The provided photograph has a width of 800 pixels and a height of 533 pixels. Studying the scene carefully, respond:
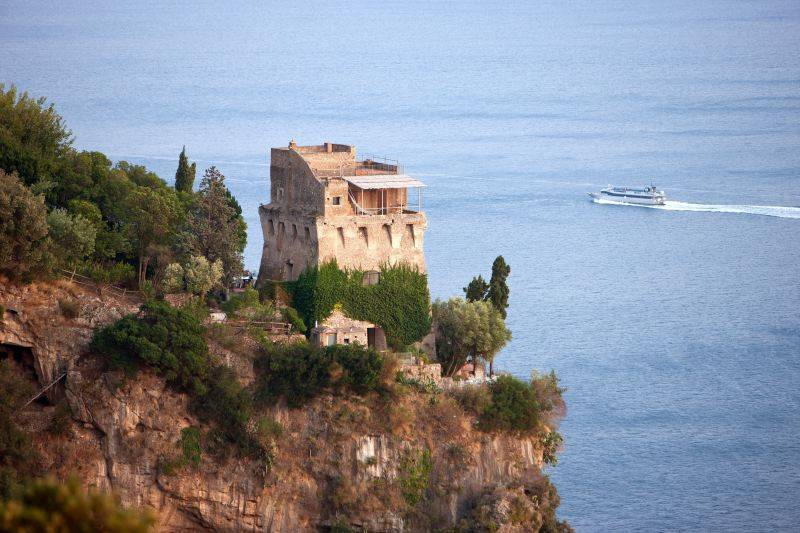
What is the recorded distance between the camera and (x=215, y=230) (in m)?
61.5

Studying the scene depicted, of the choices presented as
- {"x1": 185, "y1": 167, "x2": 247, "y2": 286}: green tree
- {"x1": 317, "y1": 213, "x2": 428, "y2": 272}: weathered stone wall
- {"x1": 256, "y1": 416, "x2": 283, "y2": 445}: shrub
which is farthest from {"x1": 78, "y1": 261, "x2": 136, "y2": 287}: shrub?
{"x1": 256, "y1": 416, "x2": 283, "y2": 445}: shrub

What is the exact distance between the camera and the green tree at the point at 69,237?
5806 centimetres

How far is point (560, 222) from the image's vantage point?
135375mm

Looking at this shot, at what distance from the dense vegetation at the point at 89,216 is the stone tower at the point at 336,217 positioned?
1987mm

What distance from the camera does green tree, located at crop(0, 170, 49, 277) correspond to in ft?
180

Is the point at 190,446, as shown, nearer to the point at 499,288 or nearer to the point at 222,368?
the point at 222,368

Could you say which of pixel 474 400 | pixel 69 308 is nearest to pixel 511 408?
pixel 474 400

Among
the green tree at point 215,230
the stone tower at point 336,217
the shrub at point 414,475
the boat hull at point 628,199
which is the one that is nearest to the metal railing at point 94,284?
the green tree at point 215,230

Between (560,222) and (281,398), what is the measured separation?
81762 millimetres

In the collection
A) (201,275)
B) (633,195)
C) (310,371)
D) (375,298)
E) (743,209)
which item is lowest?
(310,371)

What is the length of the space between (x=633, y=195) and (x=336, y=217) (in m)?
86.6

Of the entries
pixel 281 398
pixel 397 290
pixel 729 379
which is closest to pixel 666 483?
pixel 729 379

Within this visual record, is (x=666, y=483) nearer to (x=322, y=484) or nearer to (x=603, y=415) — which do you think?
(x=603, y=415)

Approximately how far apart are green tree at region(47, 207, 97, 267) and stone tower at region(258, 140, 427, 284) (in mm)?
7650
